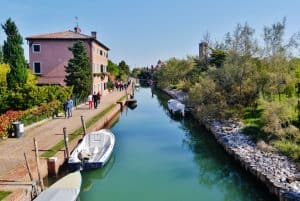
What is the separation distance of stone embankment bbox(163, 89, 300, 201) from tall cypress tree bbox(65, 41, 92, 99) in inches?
750

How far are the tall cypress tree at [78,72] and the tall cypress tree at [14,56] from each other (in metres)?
7.45

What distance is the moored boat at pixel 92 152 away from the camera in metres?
15.2

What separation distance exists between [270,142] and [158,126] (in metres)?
13.4

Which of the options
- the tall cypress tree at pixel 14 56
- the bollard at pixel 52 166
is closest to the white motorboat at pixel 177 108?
the tall cypress tree at pixel 14 56

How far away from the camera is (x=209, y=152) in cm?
2012

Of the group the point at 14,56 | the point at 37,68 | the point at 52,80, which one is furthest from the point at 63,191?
the point at 37,68

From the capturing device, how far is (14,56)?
28.9 m

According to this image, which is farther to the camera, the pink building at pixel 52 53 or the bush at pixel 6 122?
the pink building at pixel 52 53

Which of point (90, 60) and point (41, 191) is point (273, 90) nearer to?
point (41, 191)

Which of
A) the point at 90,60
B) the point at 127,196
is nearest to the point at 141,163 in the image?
the point at 127,196

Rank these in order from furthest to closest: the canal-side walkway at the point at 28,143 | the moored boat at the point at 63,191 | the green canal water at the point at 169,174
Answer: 1. the green canal water at the point at 169,174
2. the canal-side walkway at the point at 28,143
3. the moored boat at the point at 63,191

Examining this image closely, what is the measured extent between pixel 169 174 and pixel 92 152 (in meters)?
4.19

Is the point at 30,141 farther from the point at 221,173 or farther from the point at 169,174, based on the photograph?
the point at 221,173

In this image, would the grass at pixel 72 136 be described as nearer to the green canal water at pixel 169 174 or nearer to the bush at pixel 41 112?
the green canal water at pixel 169 174
